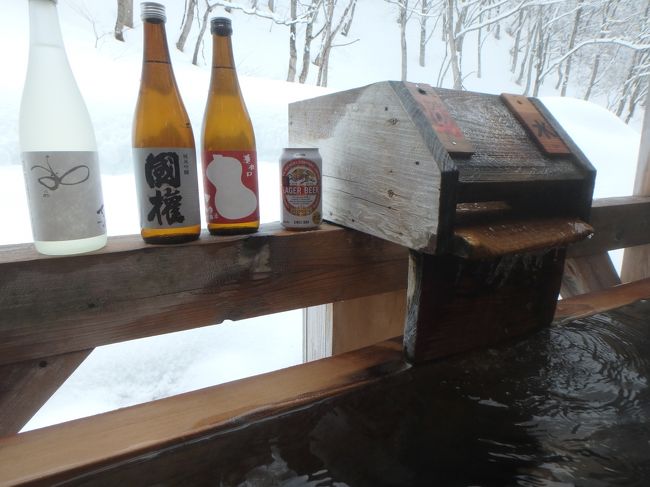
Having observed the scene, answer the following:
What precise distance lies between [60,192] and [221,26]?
391 millimetres

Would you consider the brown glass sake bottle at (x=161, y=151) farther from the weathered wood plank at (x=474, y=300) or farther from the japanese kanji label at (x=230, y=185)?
the weathered wood plank at (x=474, y=300)

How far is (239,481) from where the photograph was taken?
0.40m

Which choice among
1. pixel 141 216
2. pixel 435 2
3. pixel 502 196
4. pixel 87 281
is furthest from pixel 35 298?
pixel 435 2

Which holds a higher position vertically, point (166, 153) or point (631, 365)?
point (166, 153)

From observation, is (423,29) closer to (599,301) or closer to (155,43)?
(599,301)

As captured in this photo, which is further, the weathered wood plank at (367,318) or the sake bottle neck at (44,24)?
the weathered wood plank at (367,318)

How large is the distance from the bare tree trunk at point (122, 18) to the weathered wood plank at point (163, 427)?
3.38 m

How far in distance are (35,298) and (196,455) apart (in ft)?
1.22

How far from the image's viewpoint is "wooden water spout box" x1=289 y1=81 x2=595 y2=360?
547mm

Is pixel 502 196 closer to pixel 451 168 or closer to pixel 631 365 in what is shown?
pixel 451 168

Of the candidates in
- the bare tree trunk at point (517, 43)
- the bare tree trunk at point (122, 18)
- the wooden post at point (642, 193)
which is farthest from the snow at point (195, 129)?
the wooden post at point (642, 193)

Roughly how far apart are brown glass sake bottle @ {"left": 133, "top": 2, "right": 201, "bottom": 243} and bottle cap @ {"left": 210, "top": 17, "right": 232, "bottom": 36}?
0.28 ft

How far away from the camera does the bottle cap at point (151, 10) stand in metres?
0.61

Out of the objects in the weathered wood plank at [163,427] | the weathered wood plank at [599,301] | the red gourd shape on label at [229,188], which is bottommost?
the weathered wood plank at [599,301]
